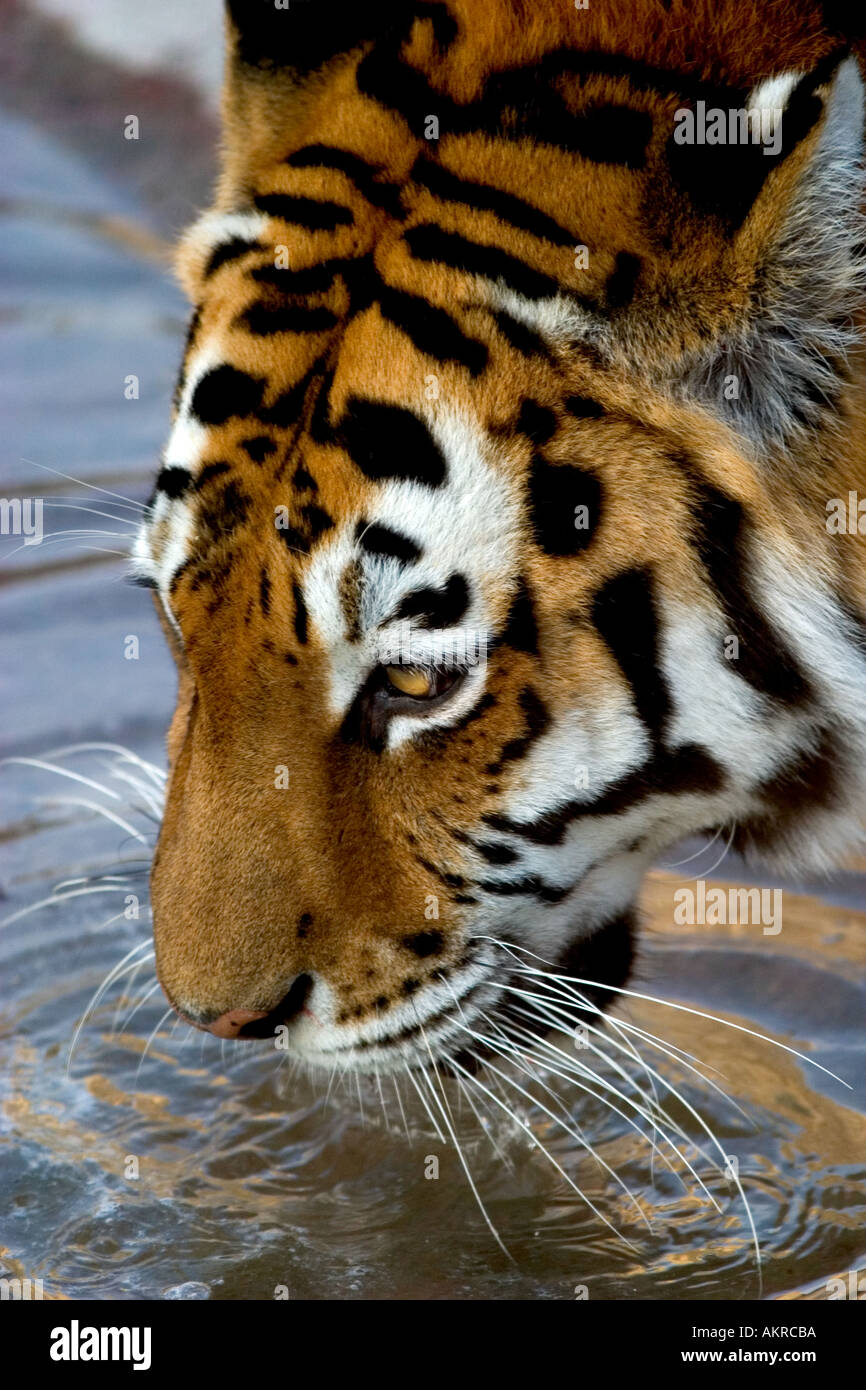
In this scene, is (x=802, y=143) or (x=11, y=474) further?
(x=11, y=474)

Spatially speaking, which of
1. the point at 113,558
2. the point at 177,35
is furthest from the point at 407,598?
the point at 177,35

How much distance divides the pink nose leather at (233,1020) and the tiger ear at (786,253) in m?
0.78

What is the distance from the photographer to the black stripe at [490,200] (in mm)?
2035

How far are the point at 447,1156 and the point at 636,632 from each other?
96 cm

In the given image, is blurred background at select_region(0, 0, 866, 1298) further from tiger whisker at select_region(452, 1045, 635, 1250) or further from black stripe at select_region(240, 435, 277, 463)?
black stripe at select_region(240, 435, 277, 463)

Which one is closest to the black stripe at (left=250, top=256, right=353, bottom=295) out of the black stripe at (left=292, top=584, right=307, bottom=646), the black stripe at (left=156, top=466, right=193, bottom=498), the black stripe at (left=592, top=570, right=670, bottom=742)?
the black stripe at (left=156, top=466, right=193, bottom=498)

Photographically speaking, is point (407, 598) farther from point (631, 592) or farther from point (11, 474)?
point (11, 474)

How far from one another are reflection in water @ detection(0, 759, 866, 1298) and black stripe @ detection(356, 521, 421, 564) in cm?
65

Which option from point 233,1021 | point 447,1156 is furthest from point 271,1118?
point 233,1021

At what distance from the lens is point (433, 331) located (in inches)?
80.4

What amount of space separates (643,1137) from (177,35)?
4492 millimetres

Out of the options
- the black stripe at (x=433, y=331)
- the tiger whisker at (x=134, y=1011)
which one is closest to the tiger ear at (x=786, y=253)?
the black stripe at (x=433, y=331)

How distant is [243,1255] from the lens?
248 cm

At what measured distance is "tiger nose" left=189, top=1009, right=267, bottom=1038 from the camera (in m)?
2.06
